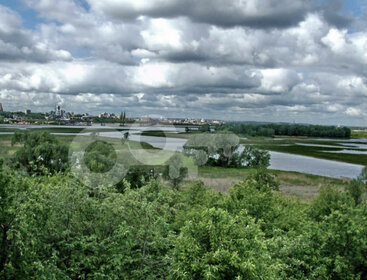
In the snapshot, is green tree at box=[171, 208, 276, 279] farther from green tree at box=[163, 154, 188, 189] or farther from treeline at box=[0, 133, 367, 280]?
green tree at box=[163, 154, 188, 189]

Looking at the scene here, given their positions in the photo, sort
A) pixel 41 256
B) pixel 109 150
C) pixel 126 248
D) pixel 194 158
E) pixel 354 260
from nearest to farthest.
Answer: pixel 41 256, pixel 126 248, pixel 354 260, pixel 109 150, pixel 194 158

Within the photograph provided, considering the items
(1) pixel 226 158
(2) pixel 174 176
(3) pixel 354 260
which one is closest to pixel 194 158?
(1) pixel 226 158

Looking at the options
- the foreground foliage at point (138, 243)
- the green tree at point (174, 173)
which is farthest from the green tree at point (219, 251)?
the green tree at point (174, 173)

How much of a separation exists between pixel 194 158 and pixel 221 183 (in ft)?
107

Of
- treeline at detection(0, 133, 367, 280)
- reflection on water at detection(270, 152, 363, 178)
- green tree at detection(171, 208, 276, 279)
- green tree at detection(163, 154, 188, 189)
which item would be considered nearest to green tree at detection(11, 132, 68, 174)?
green tree at detection(163, 154, 188, 189)

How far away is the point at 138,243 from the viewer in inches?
588

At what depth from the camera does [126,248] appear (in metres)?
14.2

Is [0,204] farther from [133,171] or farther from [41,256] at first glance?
[133,171]

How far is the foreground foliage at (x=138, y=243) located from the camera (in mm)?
10898

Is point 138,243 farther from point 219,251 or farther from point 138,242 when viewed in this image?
point 219,251

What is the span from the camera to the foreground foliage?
10.9 metres

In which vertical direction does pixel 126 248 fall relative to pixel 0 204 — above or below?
below

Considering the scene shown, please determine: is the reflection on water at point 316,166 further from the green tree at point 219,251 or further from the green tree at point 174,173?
the green tree at point 219,251

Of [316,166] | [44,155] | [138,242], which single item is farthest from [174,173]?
[316,166]
